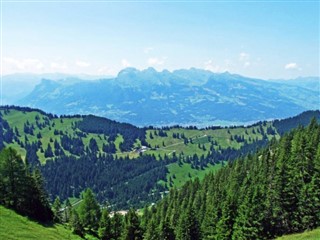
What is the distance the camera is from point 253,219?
85250 millimetres

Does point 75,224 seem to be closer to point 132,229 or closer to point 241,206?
point 132,229

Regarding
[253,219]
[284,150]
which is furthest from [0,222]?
[284,150]

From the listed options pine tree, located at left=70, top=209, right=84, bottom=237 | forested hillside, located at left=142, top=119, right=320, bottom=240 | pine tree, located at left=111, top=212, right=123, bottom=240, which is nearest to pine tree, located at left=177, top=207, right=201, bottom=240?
forested hillside, located at left=142, top=119, right=320, bottom=240

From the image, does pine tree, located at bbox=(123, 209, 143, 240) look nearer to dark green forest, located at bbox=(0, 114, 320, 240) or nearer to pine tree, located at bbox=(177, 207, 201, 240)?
dark green forest, located at bbox=(0, 114, 320, 240)

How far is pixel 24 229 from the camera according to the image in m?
71.6

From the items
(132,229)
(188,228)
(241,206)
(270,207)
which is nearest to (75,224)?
(132,229)

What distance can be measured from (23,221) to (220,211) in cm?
4881

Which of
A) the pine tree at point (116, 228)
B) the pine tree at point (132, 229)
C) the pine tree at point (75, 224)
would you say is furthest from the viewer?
the pine tree at point (116, 228)

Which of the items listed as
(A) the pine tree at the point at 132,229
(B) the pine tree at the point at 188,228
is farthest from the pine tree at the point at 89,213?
(B) the pine tree at the point at 188,228

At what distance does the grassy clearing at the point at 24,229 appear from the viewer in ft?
217

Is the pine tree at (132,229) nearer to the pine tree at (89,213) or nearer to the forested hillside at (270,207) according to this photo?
the forested hillside at (270,207)

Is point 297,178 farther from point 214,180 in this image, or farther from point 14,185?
point 14,185

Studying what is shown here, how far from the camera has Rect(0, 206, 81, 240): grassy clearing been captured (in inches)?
2601

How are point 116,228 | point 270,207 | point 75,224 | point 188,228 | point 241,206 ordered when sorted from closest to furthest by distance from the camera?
point 241,206
point 270,207
point 75,224
point 188,228
point 116,228
